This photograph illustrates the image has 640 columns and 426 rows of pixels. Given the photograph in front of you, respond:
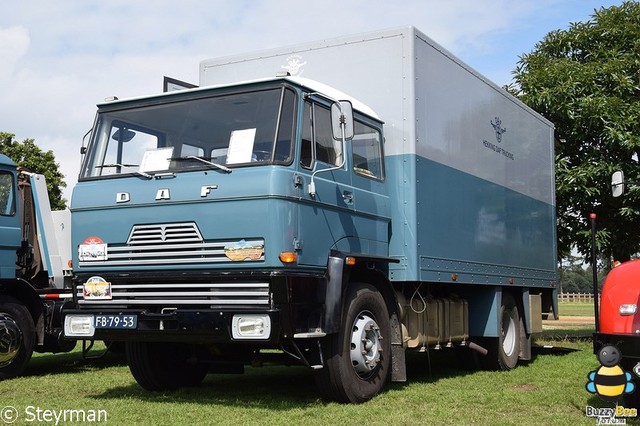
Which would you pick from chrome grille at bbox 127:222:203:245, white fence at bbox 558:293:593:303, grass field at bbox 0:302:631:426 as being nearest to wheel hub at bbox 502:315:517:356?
grass field at bbox 0:302:631:426

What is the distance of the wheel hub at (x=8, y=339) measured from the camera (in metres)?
10.5

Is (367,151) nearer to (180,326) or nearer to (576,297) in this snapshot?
(180,326)

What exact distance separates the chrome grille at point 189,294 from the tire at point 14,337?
3.49 meters

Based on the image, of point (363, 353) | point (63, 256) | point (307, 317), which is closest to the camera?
point (307, 317)

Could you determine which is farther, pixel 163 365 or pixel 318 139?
pixel 163 365

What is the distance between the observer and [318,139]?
24.8 ft

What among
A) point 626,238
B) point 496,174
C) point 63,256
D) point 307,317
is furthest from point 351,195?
point 626,238

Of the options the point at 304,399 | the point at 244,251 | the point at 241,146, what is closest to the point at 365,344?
the point at 304,399

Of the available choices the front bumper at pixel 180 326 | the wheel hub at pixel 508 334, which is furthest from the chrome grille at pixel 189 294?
the wheel hub at pixel 508 334

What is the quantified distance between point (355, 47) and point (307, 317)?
359 centimetres

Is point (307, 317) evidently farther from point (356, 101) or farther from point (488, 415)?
point (356, 101)

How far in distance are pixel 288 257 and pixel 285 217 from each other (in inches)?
13.7

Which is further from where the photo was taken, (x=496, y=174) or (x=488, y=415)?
(x=496, y=174)

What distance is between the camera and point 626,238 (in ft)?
55.4
